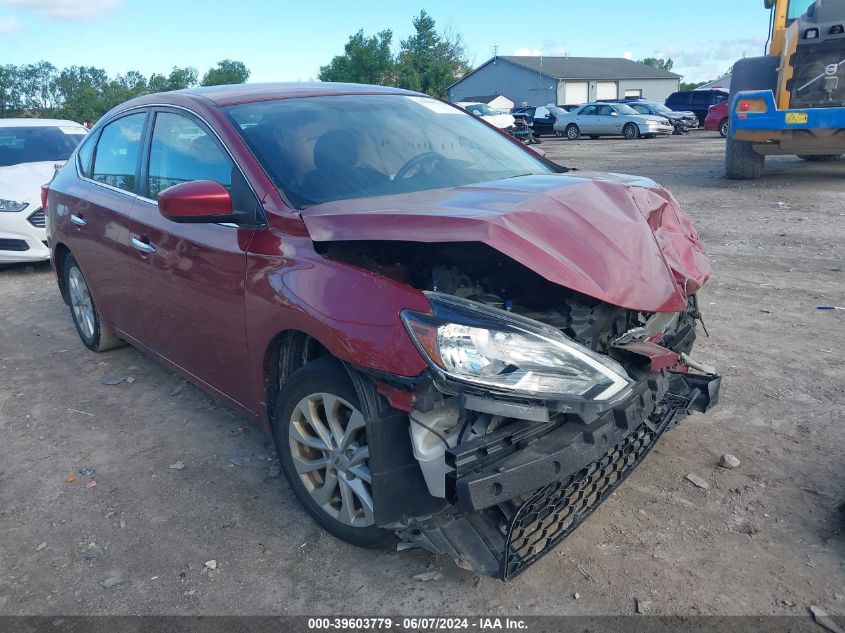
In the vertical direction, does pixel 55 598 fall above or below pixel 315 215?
below

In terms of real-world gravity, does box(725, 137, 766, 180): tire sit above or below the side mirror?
below

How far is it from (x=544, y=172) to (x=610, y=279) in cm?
153

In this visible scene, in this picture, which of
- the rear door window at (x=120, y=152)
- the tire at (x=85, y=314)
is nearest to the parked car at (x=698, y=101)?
the tire at (x=85, y=314)

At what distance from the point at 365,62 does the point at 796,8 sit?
4233 cm

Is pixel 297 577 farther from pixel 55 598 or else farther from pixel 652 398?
pixel 652 398

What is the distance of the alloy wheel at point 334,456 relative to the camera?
2.63m

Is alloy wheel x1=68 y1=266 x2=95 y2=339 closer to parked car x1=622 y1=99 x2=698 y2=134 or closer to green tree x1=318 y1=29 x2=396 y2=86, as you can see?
parked car x1=622 y1=99 x2=698 y2=134

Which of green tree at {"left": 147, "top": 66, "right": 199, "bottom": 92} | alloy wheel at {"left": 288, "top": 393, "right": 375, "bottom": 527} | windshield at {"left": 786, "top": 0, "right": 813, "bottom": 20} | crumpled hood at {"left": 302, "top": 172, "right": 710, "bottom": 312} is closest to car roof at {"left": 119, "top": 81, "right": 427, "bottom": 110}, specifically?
crumpled hood at {"left": 302, "top": 172, "right": 710, "bottom": 312}

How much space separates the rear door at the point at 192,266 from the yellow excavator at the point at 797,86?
961cm

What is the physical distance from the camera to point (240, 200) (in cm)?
303

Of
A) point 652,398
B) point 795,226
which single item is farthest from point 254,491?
point 795,226

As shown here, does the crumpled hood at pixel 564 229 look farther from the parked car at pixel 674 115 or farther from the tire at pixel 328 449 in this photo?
the parked car at pixel 674 115

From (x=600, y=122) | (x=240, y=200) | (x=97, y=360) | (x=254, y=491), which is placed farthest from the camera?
(x=600, y=122)

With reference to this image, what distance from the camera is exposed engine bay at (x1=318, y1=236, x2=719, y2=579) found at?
2246 millimetres
